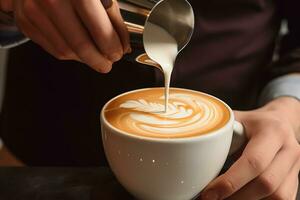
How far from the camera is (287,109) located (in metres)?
0.79

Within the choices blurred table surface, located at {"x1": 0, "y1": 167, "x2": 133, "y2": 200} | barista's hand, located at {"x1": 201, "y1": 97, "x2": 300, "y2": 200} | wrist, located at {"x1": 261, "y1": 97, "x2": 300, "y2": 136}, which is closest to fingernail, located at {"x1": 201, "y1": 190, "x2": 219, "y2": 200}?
barista's hand, located at {"x1": 201, "y1": 97, "x2": 300, "y2": 200}

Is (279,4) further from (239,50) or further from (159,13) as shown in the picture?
(159,13)

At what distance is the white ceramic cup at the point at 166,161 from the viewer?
54 centimetres

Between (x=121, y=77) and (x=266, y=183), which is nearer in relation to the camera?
(x=266, y=183)

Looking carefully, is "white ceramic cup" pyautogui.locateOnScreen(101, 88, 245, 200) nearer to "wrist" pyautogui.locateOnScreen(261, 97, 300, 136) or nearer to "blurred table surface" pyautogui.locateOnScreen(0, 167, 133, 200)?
"blurred table surface" pyautogui.locateOnScreen(0, 167, 133, 200)

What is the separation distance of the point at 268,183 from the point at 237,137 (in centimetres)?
7

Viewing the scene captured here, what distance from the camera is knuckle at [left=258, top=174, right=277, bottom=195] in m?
0.62

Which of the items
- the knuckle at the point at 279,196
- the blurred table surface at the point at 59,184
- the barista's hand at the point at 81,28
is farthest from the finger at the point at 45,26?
the knuckle at the point at 279,196

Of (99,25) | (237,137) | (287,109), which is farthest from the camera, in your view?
(287,109)

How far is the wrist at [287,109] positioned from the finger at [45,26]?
0.34 m

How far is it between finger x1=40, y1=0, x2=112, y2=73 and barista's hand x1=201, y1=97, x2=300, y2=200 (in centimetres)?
21

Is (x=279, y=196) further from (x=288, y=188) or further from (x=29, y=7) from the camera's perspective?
(x=29, y=7)

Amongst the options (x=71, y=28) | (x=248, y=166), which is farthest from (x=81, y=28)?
(x=248, y=166)

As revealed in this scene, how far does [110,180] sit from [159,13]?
23 cm
